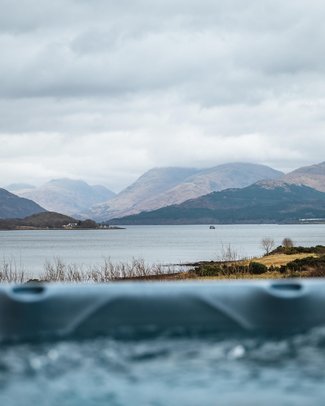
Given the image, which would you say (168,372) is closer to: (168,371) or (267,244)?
(168,371)

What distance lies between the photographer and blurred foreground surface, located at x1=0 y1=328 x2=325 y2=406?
203 inches

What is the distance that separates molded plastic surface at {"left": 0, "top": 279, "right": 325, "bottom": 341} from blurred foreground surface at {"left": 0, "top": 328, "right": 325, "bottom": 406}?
4.8 inches

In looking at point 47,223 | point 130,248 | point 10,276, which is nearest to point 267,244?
point 10,276

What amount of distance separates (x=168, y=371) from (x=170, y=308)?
73 cm

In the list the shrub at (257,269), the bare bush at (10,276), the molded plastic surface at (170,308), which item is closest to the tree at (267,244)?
the bare bush at (10,276)

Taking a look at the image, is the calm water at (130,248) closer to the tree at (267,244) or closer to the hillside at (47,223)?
the tree at (267,244)

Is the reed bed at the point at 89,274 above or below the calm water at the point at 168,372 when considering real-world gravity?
below

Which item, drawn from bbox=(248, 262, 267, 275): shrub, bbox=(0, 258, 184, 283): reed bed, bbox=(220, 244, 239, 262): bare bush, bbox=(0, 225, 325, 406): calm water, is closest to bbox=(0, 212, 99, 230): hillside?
bbox=(220, 244, 239, 262): bare bush

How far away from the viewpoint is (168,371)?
5625mm

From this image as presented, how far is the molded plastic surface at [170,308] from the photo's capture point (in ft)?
20.3

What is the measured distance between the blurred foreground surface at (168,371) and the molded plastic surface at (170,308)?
0.12m

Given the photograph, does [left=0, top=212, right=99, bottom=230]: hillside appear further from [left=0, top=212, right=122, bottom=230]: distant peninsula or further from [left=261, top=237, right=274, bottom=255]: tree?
[left=261, top=237, right=274, bottom=255]: tree

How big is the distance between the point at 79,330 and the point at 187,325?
93 cm

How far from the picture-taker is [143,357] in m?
5.92
